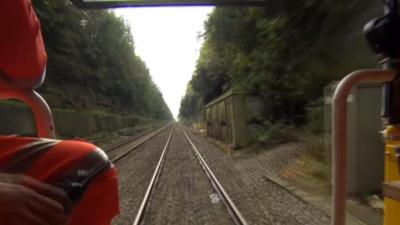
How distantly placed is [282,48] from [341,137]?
38.4 ft

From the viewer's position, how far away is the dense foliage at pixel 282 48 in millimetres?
10445

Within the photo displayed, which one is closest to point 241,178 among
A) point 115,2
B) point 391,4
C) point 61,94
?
point 115,2

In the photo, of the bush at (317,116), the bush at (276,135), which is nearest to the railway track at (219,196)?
the bush at (317,116)

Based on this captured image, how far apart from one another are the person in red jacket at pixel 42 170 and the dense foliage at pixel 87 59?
56.7 feet

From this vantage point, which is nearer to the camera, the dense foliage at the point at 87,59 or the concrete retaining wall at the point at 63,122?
the concrete retaining wall at the point at 63,122

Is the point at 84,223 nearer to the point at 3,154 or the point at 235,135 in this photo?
the point at 3,154

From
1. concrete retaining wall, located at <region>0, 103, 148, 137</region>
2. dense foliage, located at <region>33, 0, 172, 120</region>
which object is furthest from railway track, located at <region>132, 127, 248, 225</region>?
dense foliage, located at <region>33, 0, 172, 120</region>

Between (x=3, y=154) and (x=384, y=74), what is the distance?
0.99 metres

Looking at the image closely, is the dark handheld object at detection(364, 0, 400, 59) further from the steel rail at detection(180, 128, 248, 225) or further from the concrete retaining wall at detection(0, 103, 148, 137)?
the steel rail at detection(180, 128, 248, 225)

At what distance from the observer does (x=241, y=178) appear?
10633 millimetres

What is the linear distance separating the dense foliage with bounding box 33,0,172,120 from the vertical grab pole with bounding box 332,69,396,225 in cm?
1740

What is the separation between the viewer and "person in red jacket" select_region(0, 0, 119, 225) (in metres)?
0.83

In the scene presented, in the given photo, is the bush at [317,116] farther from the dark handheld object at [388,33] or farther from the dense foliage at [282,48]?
the dark handheld object at [388,33]

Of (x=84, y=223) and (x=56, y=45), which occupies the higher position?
(x=56, y=45)
